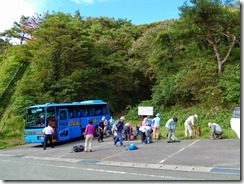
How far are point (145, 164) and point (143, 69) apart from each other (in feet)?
79.2

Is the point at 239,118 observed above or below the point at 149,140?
above

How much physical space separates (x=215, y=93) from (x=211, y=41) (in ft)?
17.6

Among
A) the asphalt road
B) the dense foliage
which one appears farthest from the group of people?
the dense foliage

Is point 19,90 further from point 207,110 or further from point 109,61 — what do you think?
point 207,110

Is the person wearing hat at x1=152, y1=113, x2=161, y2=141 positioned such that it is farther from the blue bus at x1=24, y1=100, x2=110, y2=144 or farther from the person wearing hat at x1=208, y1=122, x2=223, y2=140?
the blue bus at x1=24, y1=100, x2=110, y2=144

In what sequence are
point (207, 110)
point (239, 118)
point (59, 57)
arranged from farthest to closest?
point (59, 57), point (207, 110), point (239, 118)

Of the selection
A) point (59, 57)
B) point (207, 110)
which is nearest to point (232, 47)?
point (207, 110)

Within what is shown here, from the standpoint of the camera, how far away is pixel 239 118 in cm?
1055

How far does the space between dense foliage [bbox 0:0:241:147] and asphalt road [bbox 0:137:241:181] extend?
7.47 metres

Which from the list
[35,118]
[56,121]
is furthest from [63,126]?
[35,118]

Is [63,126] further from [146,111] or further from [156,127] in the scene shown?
[156,127]

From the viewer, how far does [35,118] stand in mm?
21891

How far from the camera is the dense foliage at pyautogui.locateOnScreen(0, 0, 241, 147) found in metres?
26.8

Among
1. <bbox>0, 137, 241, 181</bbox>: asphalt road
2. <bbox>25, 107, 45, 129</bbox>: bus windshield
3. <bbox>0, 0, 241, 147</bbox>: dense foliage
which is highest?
<bbox>0, 0, 241, 147</bbox>: dense foliage
